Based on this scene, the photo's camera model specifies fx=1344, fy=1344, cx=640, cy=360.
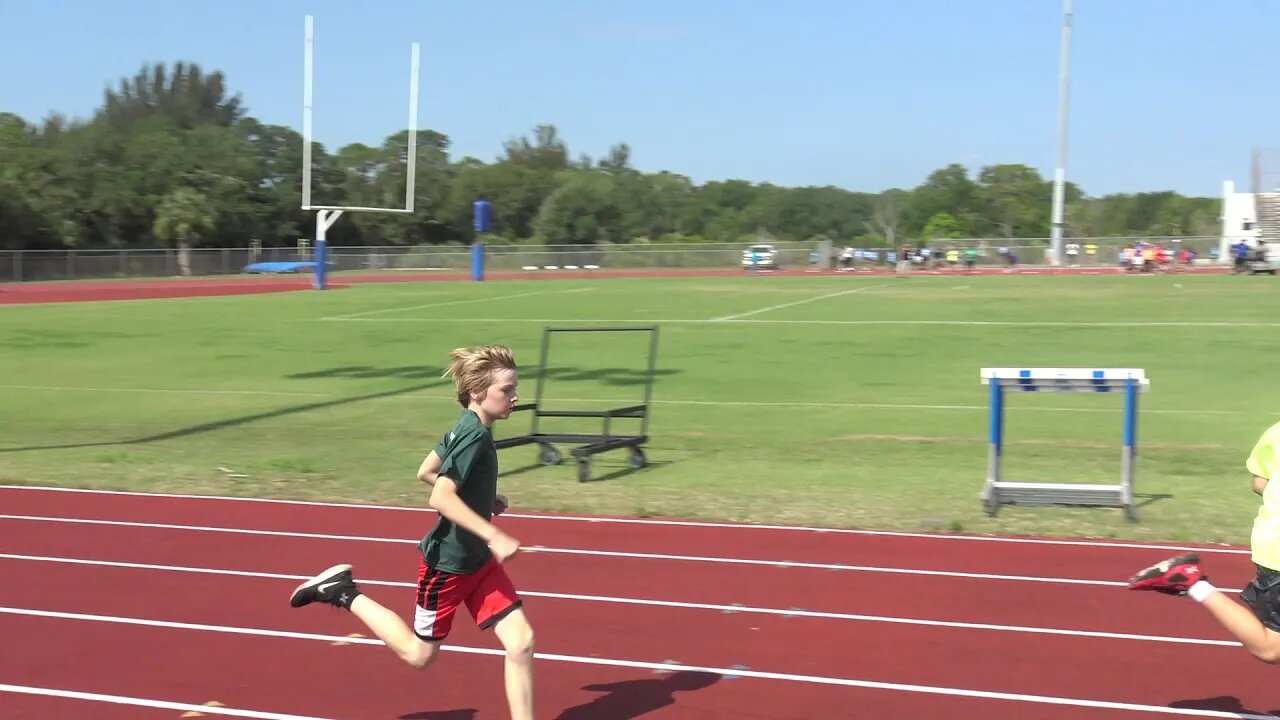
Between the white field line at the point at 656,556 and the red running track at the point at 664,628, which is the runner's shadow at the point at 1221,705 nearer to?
the red running track at the point at 664,628

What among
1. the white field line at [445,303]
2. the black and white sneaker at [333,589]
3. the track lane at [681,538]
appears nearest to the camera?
the black and white sneaker at [333,589]

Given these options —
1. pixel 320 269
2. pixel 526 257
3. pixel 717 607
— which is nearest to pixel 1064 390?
pixel 717 607

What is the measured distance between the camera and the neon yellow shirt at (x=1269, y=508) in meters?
4.88

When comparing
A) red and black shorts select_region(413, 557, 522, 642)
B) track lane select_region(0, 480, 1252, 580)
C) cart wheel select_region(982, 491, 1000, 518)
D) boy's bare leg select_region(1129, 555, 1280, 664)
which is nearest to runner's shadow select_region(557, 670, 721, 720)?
red and black shorts select_region(413, 557, 522, 642)

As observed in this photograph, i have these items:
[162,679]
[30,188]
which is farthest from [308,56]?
[162,679]

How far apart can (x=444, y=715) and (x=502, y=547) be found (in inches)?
55.4

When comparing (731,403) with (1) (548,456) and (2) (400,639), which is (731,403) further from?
(2) (400,639)

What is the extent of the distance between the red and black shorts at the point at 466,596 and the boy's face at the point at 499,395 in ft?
1.91

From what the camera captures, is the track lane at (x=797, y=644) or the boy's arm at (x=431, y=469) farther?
the track lane at (x=797, y=644)

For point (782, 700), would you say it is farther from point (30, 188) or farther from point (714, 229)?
point (714, 229)

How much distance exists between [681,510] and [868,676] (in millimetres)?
4421

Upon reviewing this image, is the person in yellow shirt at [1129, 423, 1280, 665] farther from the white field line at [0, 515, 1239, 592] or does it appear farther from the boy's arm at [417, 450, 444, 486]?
the white field line at [0, 515, 1239, 592]

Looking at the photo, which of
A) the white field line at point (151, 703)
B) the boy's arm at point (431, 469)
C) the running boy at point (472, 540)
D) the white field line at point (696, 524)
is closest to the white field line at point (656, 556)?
the white field line at point (696, 524)

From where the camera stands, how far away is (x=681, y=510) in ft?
34.6
